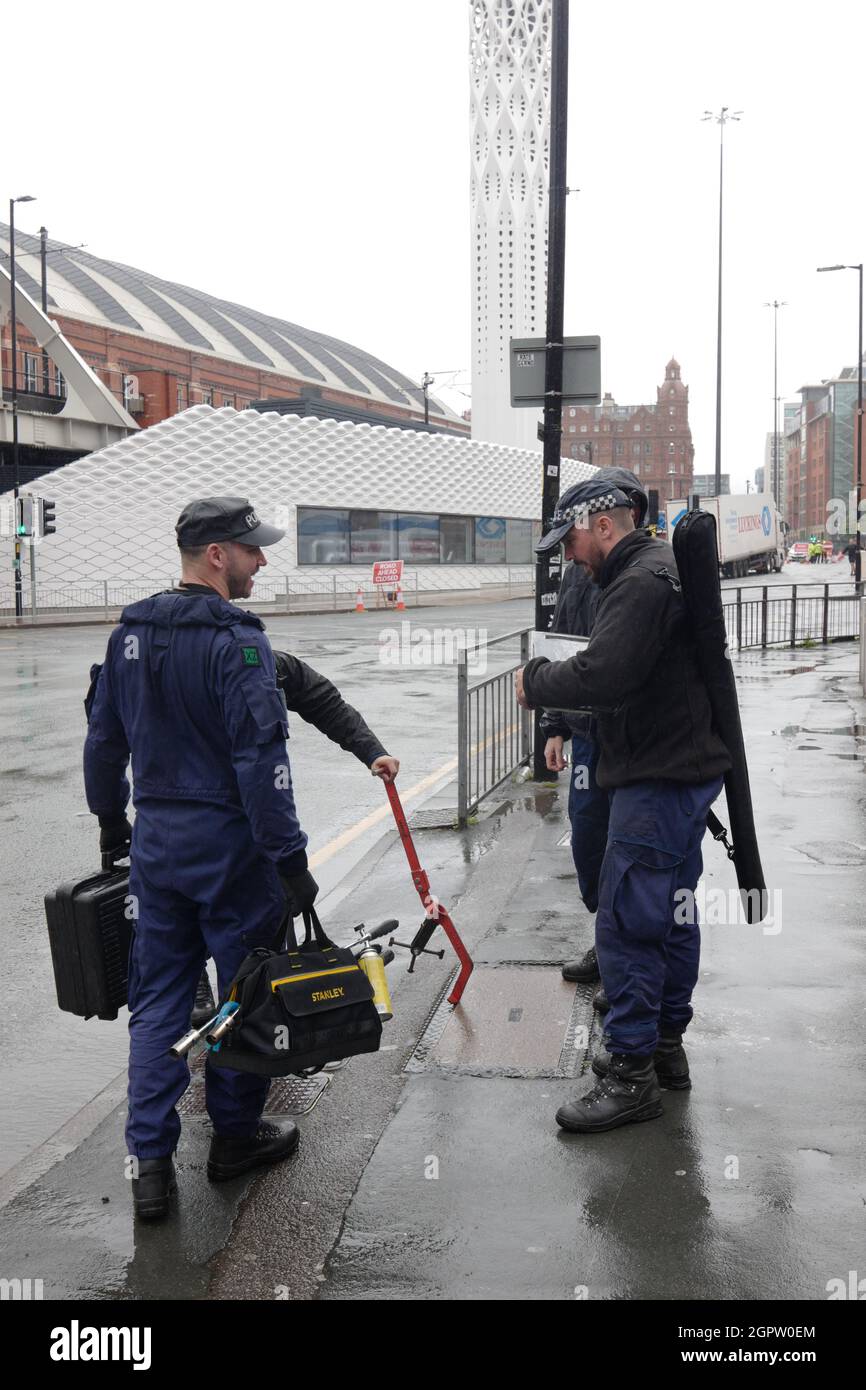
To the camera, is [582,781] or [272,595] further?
[272,595]

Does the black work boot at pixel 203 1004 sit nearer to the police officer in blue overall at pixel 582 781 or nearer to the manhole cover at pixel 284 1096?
the manhole cover at pixel 284 1096

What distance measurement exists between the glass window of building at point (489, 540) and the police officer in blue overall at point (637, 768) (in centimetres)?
4973

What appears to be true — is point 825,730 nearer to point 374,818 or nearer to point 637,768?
point 374,818

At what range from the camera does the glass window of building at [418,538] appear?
4906cm

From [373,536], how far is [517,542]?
1079cm

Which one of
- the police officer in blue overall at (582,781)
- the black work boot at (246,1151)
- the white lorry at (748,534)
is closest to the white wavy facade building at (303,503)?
the white lorry at (748,534)

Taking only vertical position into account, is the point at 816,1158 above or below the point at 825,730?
below

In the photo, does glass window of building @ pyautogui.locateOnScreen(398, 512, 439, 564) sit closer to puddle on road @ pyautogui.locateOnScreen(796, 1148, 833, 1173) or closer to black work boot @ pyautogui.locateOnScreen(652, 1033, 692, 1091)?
black work boot @ pyautogui.locateOnScreen(652, 1033, 692, 1091)

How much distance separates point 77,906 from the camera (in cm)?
337

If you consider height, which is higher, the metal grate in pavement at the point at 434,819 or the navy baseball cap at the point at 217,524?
the navy baseball cap at the point at 217,524

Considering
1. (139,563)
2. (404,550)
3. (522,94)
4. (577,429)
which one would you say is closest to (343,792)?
(139,563)

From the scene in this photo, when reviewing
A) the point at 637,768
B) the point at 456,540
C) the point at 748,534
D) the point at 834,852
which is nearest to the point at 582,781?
the point at 637,768

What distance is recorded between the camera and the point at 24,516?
1334 inches
